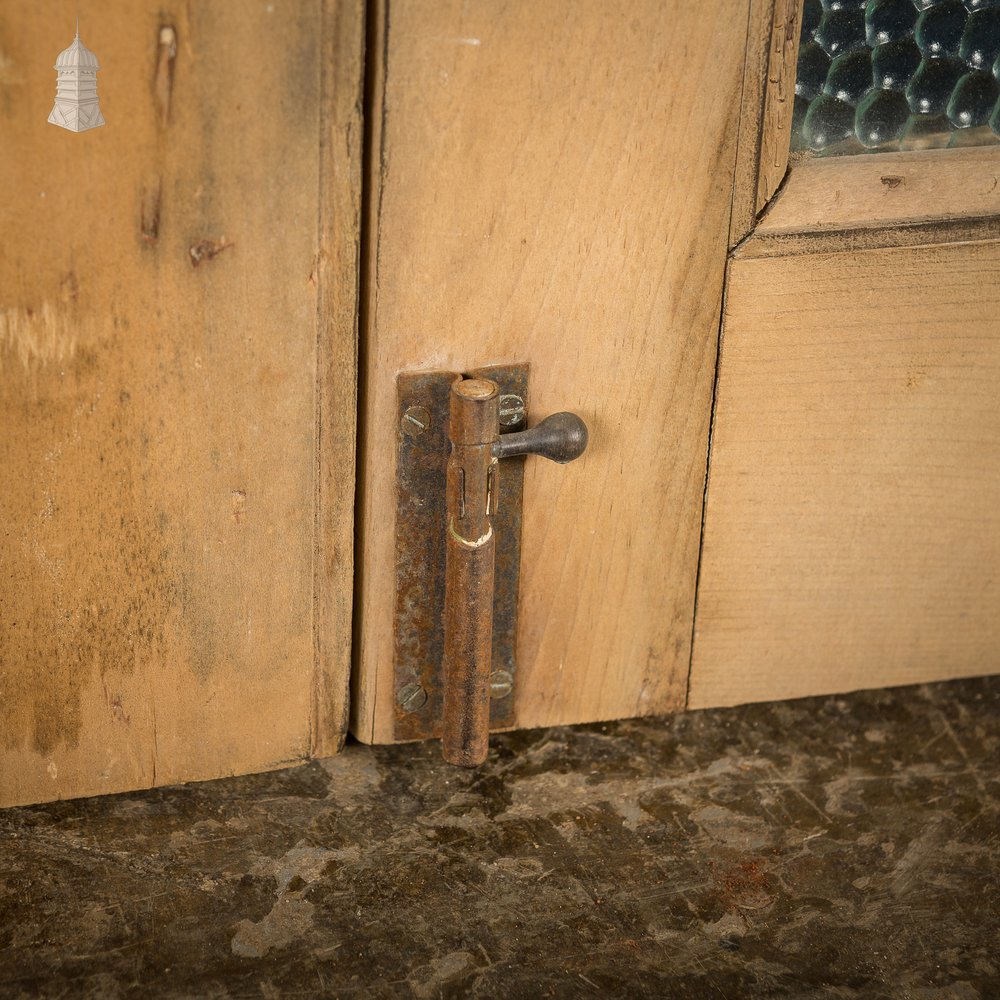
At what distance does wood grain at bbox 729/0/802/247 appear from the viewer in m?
1.02

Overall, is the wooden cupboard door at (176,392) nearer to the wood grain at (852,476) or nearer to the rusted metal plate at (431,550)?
the rusted metal plate at (431,550)

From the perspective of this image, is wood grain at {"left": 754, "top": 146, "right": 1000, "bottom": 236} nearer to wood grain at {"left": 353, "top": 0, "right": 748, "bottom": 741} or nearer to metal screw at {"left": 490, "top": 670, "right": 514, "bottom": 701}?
wood grain at {"left": 353, "top": 0, "right": 748, "bottom": 741}

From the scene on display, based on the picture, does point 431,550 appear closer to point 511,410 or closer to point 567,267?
point 511,410

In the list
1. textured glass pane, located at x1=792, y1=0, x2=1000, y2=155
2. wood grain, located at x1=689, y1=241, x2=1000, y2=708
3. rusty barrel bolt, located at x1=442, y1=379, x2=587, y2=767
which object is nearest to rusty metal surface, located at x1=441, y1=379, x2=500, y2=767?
rusty barrel bolt, located at x1=442, y1=379, x2=587, y2=767

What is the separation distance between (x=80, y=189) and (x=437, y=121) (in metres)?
0.23

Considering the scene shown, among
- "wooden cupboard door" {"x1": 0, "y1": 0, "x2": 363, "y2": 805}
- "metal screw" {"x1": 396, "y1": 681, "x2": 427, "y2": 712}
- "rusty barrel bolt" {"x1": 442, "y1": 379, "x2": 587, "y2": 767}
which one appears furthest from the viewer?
"metal screw" {"x1": 396, "y1": 681, "x2": 427, "y2": 712}

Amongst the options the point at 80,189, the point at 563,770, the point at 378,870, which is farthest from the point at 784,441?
the point at 80,189

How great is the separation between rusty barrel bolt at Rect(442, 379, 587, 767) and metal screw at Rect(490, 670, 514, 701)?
0.18ft

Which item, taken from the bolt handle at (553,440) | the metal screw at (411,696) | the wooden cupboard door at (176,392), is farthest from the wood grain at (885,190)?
the metal screw at (411,696)

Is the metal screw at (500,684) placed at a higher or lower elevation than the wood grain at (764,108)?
lower

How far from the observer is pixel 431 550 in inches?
43.6

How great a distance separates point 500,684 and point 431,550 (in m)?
0.14

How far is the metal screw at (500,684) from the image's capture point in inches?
46.1

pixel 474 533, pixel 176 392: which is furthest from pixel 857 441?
pixel 176 392
